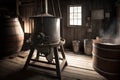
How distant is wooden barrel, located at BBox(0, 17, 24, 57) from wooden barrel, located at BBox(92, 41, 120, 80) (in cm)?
258

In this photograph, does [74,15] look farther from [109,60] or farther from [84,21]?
[109,60]

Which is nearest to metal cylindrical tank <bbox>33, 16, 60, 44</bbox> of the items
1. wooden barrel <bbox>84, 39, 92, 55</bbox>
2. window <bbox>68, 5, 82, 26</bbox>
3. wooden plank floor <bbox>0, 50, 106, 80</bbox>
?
wooden plank floor <bbox>0, 50, 106, 80</bbox>

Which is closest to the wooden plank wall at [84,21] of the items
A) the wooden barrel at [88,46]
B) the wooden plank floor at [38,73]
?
the wooden barrel at [88,46]

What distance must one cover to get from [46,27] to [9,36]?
165cm

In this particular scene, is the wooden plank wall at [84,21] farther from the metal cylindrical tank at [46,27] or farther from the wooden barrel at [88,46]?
the metal cylindrical tank at [46,27]

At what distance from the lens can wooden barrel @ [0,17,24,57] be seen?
12.6 feet

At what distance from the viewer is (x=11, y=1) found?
→ 6238 millimetres

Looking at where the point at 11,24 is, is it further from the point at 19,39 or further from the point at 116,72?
the point at 116,72

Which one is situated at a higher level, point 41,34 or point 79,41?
point 41,34

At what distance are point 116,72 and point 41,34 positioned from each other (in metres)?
1.77

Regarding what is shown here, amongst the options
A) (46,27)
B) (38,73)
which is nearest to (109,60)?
(46,27)

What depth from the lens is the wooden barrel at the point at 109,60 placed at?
262cm

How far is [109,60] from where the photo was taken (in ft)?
8.70

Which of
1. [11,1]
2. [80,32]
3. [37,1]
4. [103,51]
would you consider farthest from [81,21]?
[11,1]
